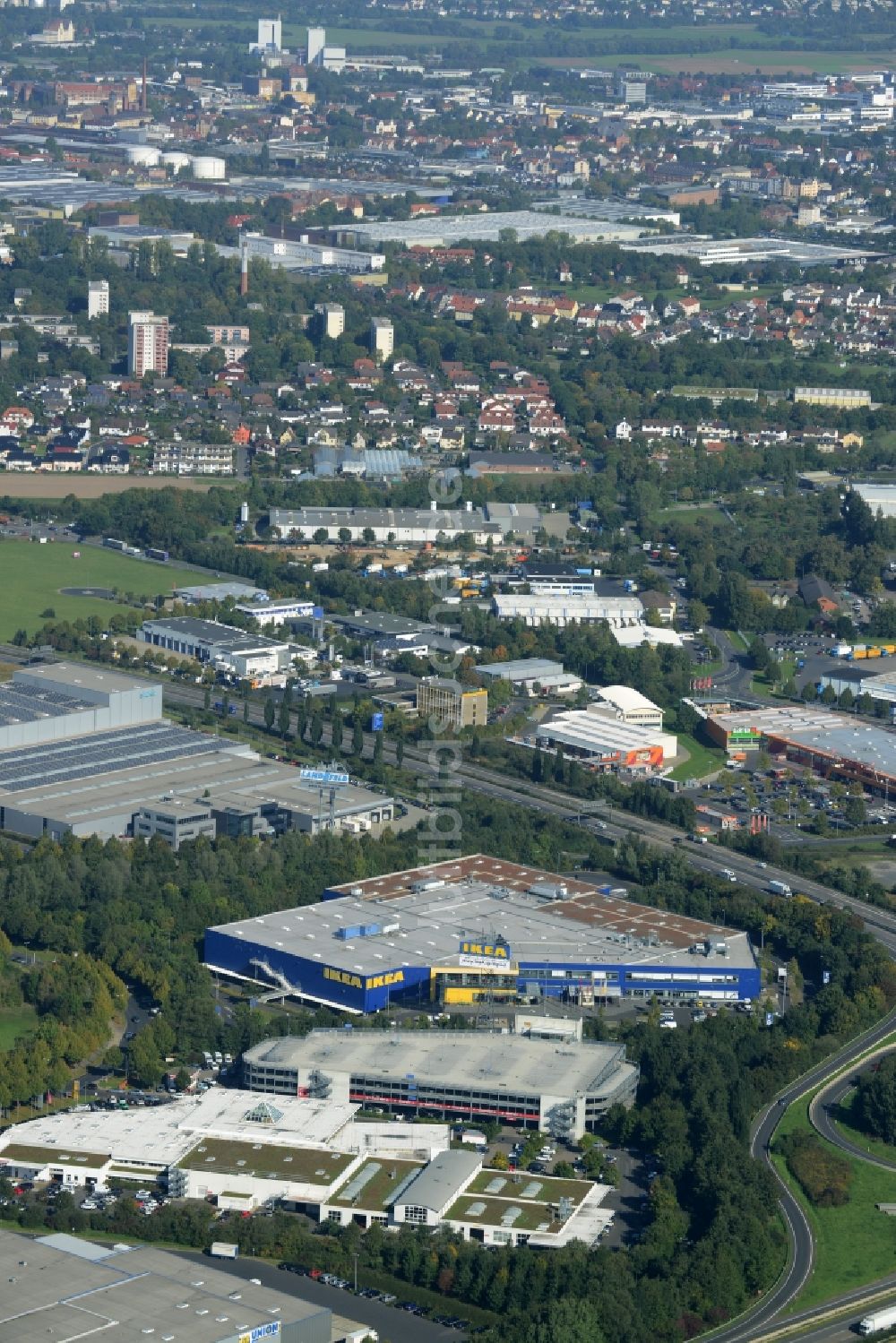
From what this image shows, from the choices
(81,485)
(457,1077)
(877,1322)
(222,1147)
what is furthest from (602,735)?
(81,485)

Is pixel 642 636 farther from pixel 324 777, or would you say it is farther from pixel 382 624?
pixel 324 777

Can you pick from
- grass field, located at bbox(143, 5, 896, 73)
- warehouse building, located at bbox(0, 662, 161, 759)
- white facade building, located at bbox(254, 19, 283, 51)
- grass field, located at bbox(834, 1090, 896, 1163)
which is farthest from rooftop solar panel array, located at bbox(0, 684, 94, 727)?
white facade building, located at bbox(254, 19, 283, 51)

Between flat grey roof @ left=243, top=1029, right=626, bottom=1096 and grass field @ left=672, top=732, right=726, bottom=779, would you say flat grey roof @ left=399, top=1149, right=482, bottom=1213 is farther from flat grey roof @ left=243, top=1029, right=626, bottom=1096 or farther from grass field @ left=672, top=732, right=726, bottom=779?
grass field @ left=672, top=732, right=726, bottom=779

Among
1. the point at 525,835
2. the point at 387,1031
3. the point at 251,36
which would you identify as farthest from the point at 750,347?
the point at 251,36

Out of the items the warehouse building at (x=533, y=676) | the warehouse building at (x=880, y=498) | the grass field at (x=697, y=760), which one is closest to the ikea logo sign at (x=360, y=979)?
the grass field at (x=697, y=760)

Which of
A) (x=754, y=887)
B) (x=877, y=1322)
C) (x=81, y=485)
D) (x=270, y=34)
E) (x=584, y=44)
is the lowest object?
(x=81, y=485)

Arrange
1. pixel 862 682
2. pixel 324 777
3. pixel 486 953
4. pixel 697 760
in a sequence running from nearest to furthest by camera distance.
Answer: pixel 486 953, pixel 324 777, pixel 697 760, pixel 862 682

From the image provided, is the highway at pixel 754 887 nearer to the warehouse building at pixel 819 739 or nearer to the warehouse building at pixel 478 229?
the warehouse building at pixel 819 739

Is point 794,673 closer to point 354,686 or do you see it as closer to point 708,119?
point 354,686
